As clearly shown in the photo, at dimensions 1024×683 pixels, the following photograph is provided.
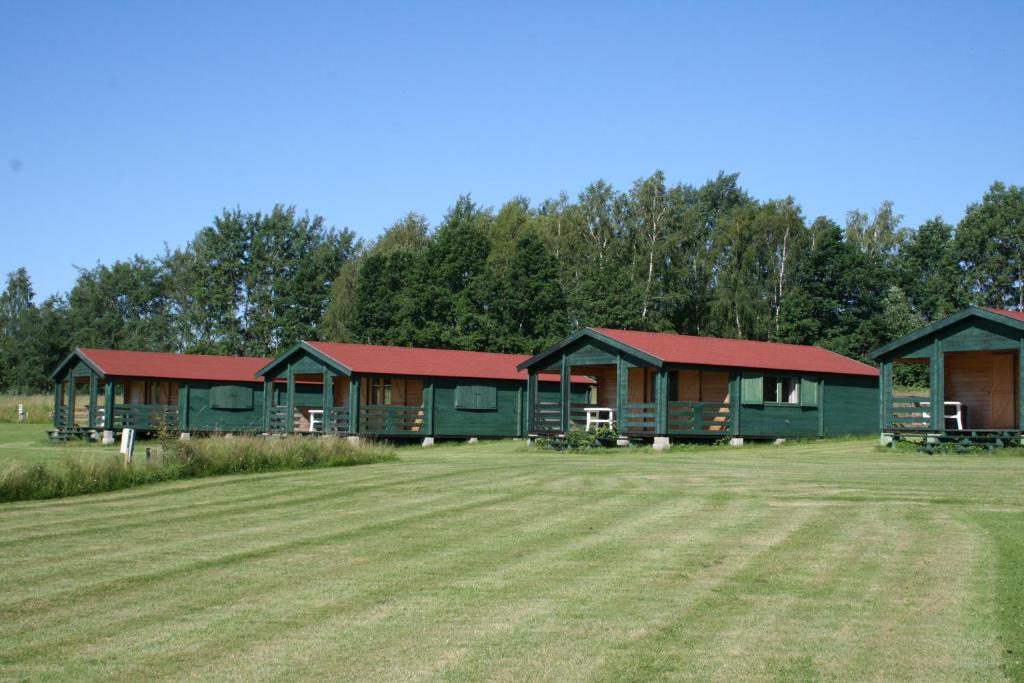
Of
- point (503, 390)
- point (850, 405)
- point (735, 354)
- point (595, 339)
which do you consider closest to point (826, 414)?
point (850, 405)

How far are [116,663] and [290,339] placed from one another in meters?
70.5

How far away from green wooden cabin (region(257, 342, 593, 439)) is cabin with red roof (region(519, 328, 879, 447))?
2.15m

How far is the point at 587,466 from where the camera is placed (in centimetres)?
2362

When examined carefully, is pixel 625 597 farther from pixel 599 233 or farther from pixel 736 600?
pixel 599 233

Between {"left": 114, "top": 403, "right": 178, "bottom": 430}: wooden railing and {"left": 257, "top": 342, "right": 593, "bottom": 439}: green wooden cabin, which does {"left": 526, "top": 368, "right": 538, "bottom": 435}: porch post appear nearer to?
{"left": 257, "top": 342, "right": 593, "bottom": 439}: green wooden cabin

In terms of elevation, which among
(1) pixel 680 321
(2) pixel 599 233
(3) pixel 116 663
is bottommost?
(3) pixel 116 663

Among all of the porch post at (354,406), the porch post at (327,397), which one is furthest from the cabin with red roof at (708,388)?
the porch post at (327,397)

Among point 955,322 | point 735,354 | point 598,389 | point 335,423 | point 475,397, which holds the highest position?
point 955,322

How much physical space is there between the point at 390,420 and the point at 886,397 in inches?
665

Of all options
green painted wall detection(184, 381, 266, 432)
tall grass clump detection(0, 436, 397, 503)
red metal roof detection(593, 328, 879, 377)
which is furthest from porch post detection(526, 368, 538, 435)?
green painted wall detection(184, 381, 266, 432)

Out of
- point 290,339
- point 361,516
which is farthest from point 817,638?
point 290,339

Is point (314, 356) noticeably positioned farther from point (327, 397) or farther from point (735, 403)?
point (735, 403)

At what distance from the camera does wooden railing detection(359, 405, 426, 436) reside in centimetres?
3953

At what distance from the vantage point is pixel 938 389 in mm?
30172
